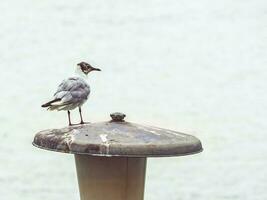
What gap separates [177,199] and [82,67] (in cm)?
123

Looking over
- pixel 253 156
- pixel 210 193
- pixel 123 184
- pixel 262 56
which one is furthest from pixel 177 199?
pixel 123 184

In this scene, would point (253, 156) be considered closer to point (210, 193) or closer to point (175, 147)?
point (210, 193)

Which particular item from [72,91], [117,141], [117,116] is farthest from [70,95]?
[117,141]

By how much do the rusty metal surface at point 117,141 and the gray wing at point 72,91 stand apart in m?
0.11

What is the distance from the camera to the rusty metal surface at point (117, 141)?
8.48 feet

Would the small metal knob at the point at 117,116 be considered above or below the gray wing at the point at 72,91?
below

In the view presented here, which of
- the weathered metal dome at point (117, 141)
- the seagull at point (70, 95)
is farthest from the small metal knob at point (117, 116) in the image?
the seagull at point (70, 95)

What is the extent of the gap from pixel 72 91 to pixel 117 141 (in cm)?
34

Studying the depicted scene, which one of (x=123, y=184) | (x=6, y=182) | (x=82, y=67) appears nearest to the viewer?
(x=123, y=184)

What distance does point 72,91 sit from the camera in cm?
286

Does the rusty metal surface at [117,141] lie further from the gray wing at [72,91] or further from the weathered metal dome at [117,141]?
the gray wing at [72,91]

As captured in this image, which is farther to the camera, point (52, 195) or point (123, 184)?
point (52, 195)

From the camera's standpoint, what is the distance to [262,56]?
13.0 feet

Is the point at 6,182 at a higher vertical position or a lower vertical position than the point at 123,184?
lower
